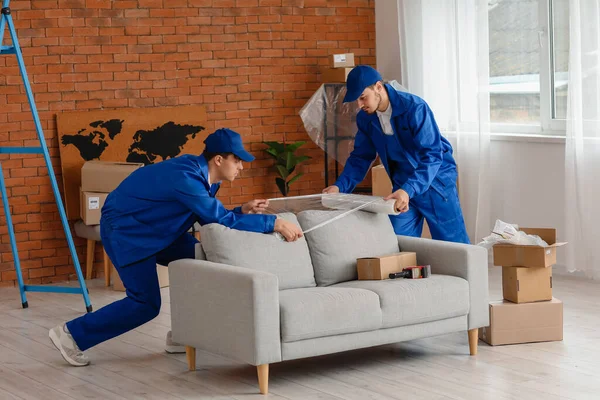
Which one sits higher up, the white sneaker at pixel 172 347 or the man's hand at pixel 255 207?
the man's hand at pixel 255 207

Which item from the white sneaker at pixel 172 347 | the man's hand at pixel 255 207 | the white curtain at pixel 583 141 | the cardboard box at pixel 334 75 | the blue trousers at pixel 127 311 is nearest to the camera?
the blue trousers at pixel 127 311

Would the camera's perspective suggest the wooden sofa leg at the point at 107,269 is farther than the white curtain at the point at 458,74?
No

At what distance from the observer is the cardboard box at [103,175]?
7.06 m

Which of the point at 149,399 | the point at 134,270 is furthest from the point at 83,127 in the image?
the point at 149,399

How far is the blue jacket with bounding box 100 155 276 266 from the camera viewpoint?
4.63 m

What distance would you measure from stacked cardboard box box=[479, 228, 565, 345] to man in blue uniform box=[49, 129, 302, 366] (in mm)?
1162

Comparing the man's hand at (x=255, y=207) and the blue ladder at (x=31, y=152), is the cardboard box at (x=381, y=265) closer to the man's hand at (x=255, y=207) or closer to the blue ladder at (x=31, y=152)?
the man's hand at (x=255, y=207)

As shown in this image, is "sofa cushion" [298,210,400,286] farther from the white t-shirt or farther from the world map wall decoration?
the world map wall decoration

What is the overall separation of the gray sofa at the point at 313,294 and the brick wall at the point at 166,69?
300 centimetres

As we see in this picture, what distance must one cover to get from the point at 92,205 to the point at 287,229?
280 cm

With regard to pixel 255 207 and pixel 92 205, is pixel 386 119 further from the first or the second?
pixel 92 205

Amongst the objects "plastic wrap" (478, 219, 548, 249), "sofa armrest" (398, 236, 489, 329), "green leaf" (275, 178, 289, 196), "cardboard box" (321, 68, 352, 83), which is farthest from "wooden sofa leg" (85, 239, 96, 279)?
"plastic wrap" (478, 219, 548, 249)

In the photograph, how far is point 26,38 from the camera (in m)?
7.26

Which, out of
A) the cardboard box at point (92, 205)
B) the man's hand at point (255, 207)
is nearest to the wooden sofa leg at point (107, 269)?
the cardboard box at point (92, 205)
